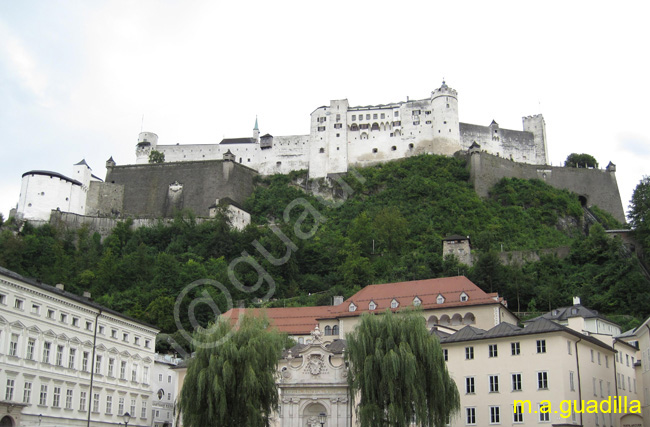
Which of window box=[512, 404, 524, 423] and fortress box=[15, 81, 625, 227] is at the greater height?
fortress box=[15, 81, 625, 227]

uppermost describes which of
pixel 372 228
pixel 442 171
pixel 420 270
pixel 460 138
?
pixel 460 138

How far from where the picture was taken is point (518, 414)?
37250 millimetres

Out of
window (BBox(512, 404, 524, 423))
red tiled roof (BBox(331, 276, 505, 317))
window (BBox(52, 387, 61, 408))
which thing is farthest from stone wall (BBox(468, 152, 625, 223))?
window (BBox(52, 387, 61, 408))

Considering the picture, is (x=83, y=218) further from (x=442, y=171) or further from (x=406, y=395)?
(x=406, y=395)

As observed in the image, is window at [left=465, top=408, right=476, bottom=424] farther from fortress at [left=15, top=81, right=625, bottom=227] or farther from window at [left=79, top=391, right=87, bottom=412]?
fortress at [left=15, top=81, right=625, bottom=227]

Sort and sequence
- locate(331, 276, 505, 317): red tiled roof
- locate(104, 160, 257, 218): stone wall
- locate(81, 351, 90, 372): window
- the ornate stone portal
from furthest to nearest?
locate(104, 160, 257, 218): stone wall
locate(331, 276, 505, 317): red tiled roof
locate(81, 351, 90, 372): window
the ornate stone portal

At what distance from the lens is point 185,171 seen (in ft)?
333

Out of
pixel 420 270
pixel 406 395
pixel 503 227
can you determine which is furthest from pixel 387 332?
pixel 503 227

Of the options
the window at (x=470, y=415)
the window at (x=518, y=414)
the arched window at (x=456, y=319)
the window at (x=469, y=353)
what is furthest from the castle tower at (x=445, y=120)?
the window at (x=518, y=414)

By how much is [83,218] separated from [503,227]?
5131cm

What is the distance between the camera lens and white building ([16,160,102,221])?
8812 cm

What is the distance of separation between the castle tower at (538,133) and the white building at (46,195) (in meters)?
64.4

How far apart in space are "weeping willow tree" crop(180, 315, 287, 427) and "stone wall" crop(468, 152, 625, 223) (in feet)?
214

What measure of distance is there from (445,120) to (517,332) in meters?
67.7
